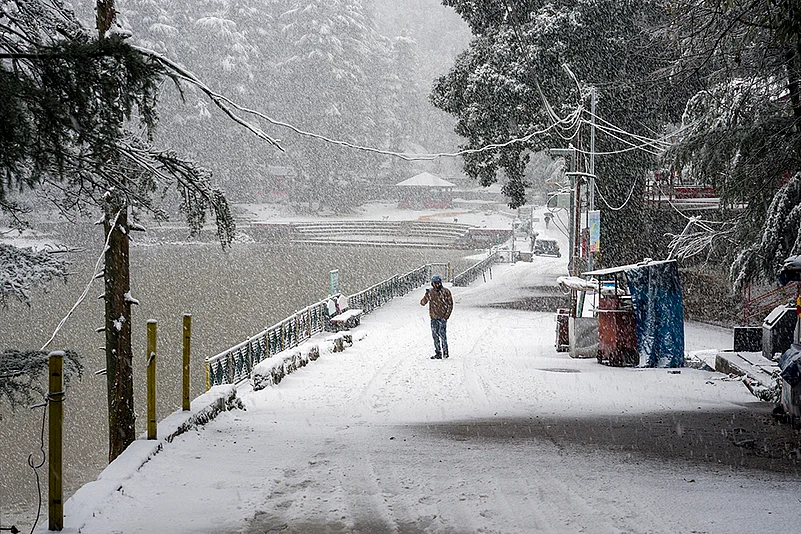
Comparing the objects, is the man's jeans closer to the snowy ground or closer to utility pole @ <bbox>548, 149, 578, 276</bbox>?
the snowy ground

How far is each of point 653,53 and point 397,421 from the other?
23.9m

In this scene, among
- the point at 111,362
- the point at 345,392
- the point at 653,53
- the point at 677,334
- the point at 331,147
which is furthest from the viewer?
the point at 331,147

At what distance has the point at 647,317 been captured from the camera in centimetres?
1423

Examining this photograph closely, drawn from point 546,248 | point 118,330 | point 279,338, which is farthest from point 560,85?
point 546,248

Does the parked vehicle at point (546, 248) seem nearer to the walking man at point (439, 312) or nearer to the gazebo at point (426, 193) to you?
the gazebo at point (426, 193)

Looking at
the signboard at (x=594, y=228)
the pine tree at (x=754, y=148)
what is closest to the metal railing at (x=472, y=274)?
the signboard at (x=594, y=228)

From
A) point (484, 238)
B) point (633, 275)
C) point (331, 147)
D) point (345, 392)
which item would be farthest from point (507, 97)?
point (331, 147)

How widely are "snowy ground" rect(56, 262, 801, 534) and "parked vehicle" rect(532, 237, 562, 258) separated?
47.3m

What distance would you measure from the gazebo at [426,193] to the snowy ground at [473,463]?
69703mm

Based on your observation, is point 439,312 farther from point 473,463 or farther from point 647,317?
point 473,463

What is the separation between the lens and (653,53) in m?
29.2

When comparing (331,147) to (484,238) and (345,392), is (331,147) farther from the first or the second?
(345,392)

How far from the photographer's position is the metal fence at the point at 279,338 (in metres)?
14.4

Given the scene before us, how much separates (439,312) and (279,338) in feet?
17.3
